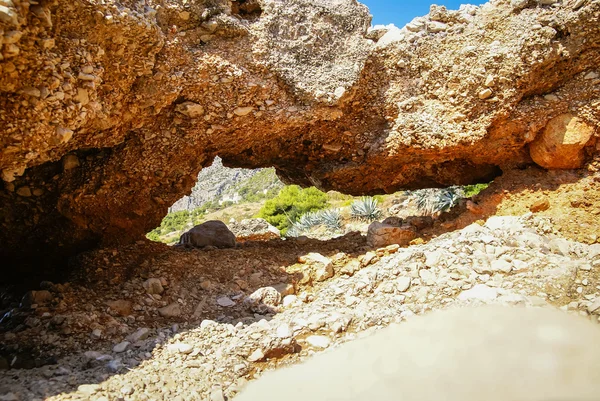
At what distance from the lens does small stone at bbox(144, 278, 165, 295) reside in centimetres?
491

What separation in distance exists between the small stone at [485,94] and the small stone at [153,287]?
4.47 metres

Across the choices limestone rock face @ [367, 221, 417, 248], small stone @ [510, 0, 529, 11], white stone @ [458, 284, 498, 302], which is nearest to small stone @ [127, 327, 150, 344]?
white stone @ [458, 284, 498, 302]

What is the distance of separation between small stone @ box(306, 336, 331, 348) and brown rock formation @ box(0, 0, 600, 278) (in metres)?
2.75

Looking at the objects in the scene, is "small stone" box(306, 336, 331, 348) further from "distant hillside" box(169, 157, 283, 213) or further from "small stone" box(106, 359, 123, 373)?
"distant hillside" box(169, 157, 283, 213)

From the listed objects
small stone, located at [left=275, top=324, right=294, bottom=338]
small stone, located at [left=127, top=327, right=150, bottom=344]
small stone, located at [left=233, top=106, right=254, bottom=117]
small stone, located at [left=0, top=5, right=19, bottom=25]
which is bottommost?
small stone, located at [left=275, top=324, right=294, bottom=338]

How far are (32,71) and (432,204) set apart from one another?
37.8ft

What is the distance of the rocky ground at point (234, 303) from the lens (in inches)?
133

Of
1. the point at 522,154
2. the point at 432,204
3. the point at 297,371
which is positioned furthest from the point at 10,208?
the point at 432,204

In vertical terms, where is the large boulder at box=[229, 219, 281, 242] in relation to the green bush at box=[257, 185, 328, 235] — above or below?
below

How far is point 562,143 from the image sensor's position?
5.54 m

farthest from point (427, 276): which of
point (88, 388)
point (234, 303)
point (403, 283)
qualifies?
point (88, 388)

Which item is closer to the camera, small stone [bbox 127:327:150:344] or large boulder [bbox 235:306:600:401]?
large boulder [bbox 235:306:600:401]

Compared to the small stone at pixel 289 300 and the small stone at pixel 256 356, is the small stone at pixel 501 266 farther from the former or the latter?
the small stone at pixel 256 356

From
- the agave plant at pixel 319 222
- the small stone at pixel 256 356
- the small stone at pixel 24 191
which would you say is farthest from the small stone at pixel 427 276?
the agave plant at pixel 319 222
